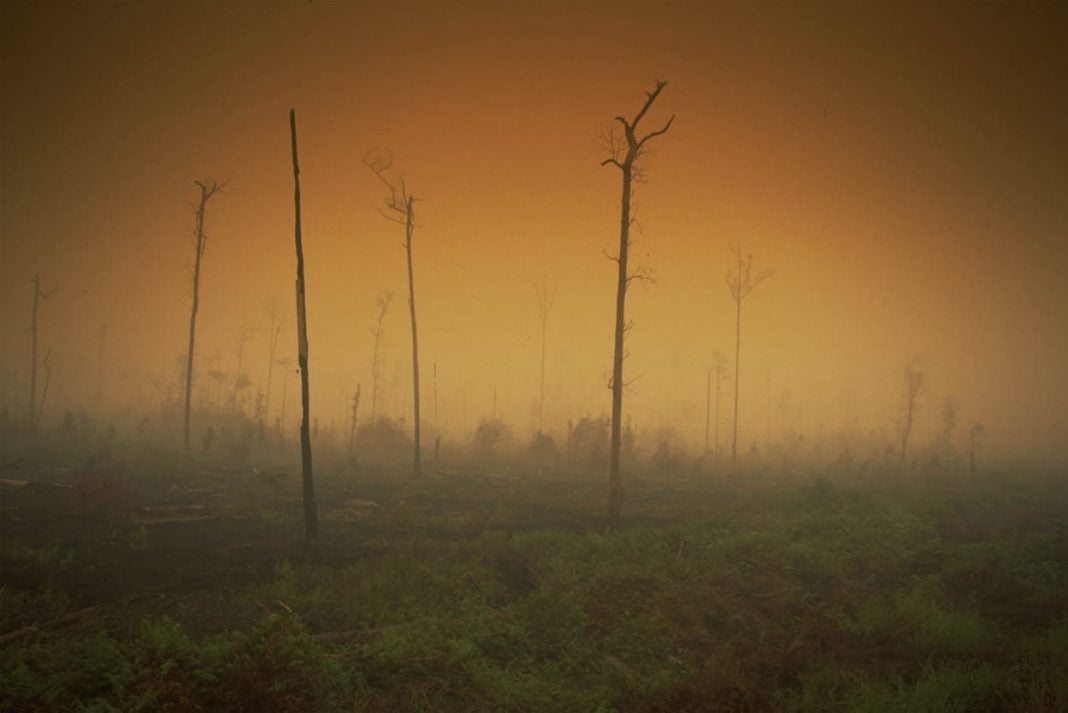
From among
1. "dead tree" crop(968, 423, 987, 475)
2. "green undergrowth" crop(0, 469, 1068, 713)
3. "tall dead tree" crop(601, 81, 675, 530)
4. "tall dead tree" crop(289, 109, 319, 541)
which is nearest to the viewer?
"green undergrowth" crop(0, 469, 1068, 713)

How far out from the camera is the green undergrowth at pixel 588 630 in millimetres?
6969

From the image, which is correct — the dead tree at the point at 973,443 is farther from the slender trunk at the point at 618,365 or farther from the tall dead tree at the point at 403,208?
the tall dead tree at the point at 403,208

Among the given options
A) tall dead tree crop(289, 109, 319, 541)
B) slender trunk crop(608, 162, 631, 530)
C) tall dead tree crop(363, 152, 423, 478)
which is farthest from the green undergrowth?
tall dead tree crop(363, 152, 423, 478)

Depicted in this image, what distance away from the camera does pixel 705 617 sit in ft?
36.0

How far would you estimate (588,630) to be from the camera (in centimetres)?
1005

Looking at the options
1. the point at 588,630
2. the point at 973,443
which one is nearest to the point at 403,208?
the point at 588,630

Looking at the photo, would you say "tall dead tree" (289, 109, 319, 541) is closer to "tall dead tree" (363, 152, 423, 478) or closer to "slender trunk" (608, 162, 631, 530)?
"slender trunk" (608, 162, 631, 530)

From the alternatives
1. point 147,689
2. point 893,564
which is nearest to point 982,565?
point 893,564

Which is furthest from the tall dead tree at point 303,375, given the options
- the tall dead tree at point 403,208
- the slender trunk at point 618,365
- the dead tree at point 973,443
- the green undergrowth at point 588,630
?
the dead tree at point 973,443

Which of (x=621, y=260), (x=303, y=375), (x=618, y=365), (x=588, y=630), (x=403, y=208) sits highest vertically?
(x=403, y=208)

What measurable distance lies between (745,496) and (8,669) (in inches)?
950

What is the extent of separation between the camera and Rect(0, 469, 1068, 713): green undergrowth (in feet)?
22.9

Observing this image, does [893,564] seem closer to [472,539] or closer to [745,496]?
[745,496]

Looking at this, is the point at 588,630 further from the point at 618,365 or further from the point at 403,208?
the point at 403,208
